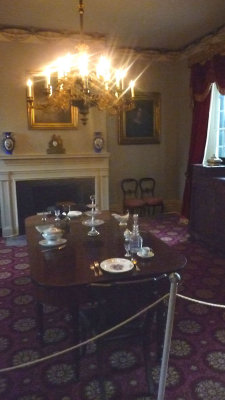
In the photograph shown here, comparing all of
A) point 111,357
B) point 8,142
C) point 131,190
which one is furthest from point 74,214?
point 131,190

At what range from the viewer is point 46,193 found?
5.39 metres

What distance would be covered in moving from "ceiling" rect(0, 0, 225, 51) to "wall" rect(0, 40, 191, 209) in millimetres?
511

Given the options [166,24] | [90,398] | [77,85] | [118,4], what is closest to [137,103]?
[166,24]

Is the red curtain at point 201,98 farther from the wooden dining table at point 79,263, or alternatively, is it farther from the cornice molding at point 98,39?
the wooden dining table at point 79,263

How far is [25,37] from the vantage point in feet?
16.0

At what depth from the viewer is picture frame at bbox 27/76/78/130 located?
5.13 meters

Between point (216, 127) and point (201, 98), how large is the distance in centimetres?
55

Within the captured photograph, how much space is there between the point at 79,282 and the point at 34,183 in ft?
12.1

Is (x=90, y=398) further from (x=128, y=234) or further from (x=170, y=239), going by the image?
(x=170, y=239)

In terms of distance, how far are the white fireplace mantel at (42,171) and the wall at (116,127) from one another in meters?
0.18

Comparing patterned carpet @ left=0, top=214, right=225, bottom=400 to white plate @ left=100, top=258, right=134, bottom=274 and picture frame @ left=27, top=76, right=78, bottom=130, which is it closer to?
white plate @ left=100, top=258, right=134, bottom=274

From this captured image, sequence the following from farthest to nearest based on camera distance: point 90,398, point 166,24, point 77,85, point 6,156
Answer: point 6,156, point 166,24, point 77,85, point 90,398

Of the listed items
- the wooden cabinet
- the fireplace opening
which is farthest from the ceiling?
the fireplace opening

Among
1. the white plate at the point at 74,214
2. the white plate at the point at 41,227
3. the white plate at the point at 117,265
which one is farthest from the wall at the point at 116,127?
the white plate at the point at 117,265
